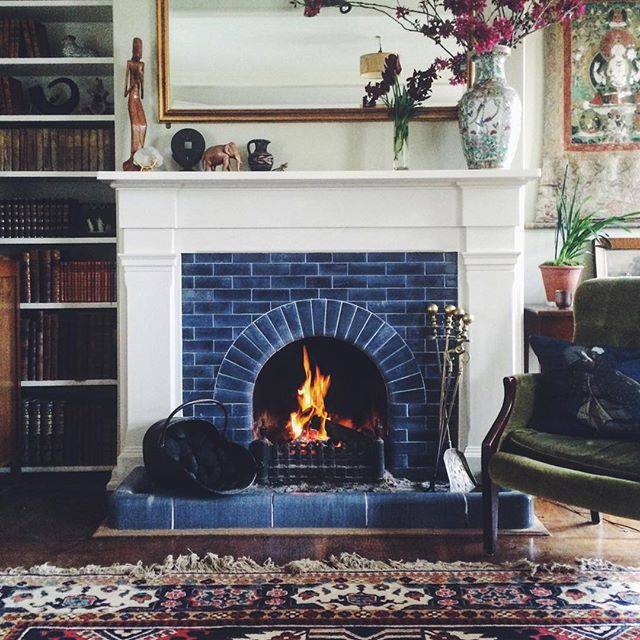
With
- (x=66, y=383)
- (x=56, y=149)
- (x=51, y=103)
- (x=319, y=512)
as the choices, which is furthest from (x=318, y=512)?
(x=51, y=103)

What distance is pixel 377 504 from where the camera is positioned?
3141mm

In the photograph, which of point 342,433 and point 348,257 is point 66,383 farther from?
point 348,257

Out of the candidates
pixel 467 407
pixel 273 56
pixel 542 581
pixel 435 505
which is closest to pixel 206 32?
pixel 273 56

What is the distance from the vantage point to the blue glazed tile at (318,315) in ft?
11.7

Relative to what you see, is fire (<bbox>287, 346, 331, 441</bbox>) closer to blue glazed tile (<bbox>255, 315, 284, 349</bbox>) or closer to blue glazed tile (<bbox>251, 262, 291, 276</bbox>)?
blue glazed tile (<bbox>255, 315, 284, 349</bbox>)

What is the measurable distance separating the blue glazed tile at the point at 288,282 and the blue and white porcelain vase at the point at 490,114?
0.90 meters

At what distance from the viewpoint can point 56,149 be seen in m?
3.95

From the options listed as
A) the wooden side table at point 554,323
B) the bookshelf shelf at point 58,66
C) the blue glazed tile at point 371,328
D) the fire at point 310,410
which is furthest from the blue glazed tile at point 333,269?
the bookshelf shelf at point 58,66

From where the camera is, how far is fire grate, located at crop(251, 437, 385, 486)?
3516 millimetres

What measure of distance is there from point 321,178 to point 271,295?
1.84 feet

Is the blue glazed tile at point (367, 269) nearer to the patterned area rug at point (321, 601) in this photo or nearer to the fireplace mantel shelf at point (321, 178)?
the fireplace mantel shelf at point (321, 178)

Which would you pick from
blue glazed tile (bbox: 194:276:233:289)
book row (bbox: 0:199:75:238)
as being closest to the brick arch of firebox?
blue glazed tile (bbox: 194:276:233:289)

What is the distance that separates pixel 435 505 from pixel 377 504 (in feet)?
0.73

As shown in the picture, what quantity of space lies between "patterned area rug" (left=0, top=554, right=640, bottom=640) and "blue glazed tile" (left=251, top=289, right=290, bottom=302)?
121 cm
